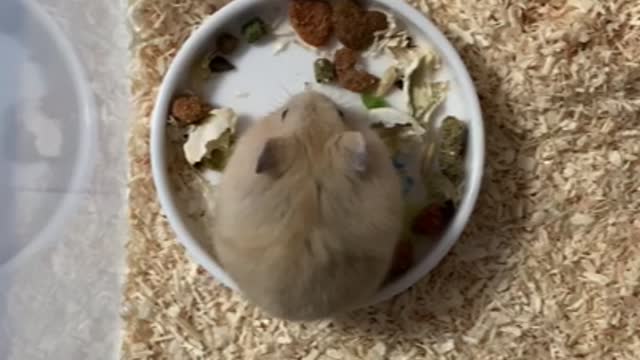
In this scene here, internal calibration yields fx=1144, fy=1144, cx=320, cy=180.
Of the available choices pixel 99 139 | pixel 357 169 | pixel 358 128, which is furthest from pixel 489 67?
pixel 99 139

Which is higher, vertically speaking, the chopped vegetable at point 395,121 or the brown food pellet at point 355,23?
the brown food pellet at point 355,23

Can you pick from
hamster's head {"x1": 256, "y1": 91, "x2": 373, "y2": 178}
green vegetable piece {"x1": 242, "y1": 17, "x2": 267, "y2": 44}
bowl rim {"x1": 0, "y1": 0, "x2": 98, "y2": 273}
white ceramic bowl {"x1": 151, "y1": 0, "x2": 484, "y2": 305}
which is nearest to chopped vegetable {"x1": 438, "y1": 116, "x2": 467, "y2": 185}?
white ceramic bowl {"x1": 151, "y1": 0, "x2": 484, "y2": 305}

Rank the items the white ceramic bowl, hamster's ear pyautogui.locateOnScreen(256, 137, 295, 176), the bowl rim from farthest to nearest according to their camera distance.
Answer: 1. the bowl rim
2. the white ceramic bowl
3. hamster's ear pyautogui.locateOnScreen(256, 137, 295, 176)

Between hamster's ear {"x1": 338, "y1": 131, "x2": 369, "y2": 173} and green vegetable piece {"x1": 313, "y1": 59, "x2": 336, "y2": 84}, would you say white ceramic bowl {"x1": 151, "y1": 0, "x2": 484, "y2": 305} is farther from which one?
hamster's ear {"x1": 338, "y1": 131, "x2": 369, "y2": 173}

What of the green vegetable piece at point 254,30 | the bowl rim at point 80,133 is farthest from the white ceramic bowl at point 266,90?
the bowl rim at point 80,133

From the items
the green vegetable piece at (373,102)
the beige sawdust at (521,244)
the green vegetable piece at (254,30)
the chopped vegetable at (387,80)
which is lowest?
the beige sawdust at (521,244)

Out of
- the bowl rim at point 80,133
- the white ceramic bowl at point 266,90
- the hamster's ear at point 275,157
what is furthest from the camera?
the bowl rim at point 80,133

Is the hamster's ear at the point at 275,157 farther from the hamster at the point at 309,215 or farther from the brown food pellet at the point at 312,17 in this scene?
the brown food pellet at the point at 312,17

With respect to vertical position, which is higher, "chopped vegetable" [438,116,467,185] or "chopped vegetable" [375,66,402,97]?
"chopped vegetable" [375,66,402,97]

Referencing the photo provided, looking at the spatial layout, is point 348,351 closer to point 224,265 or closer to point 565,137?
point 224,265
